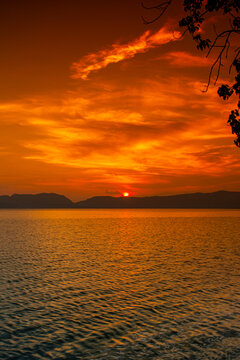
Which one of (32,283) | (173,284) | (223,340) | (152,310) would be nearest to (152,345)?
(223,340)

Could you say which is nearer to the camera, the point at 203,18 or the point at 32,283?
the point at 203,18

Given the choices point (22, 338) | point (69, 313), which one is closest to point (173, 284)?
point (69, 313)

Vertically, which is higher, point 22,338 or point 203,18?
point 203,18

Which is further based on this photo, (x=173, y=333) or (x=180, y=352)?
(x=173, y=333)

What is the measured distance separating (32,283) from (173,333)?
18227mm

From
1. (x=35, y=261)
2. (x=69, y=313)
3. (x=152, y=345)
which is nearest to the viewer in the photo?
(x=152, y=345)

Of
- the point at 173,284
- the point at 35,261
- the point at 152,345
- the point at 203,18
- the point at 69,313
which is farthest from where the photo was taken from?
the point at 35,261

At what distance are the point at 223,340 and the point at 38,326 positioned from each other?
36.1 feet

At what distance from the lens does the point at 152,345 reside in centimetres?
1820

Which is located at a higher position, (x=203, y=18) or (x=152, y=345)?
(x=203, y=18)

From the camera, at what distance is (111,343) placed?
18312mm

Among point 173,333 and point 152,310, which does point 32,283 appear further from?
point 173,333

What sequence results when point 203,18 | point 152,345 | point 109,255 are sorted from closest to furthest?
point 203,18, point 152,345, point 109,255

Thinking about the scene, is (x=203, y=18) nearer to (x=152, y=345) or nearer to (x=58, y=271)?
(x=152, y=345)
